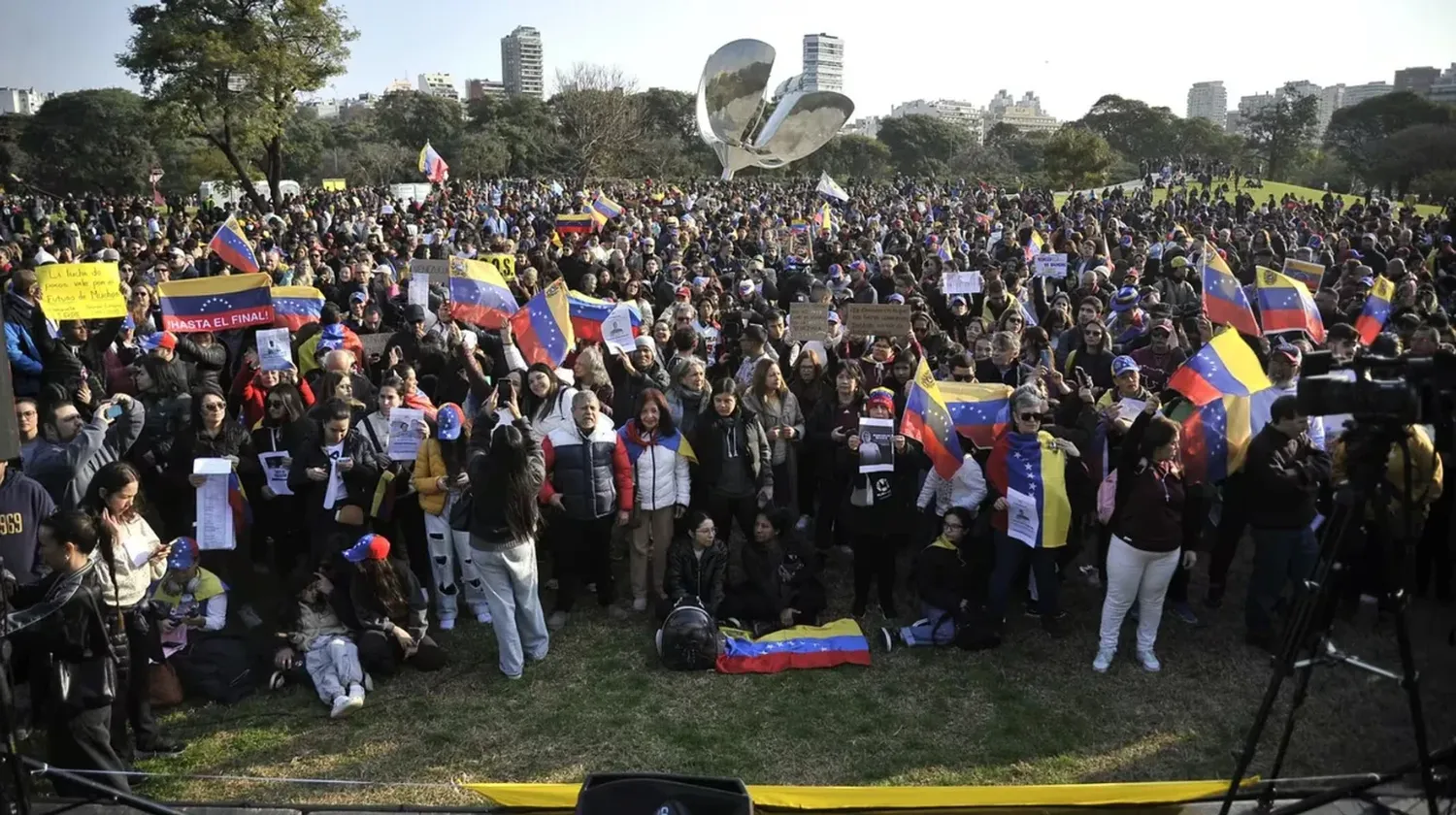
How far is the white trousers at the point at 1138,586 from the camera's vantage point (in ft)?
20.7

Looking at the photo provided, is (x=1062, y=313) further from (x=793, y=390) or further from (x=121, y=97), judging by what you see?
(x=121, y=97)

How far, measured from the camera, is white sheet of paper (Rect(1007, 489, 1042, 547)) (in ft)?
21.6

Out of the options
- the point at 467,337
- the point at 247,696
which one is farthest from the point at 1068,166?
the point at 247,696

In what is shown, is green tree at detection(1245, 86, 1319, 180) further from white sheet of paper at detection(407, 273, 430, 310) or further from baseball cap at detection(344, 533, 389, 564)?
baseball cap at detection(344, 533, 389, 564)

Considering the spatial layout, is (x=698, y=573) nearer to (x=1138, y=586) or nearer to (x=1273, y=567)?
(x=1138, y=586)

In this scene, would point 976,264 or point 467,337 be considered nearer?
point 467,337

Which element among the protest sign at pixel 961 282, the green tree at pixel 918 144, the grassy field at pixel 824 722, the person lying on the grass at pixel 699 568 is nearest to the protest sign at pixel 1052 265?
the protest sign at pixel 961 282

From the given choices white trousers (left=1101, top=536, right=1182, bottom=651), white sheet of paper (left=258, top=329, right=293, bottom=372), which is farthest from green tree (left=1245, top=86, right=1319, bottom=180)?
white sheet of paper (left=258, top=329, right=293, bottom=372)

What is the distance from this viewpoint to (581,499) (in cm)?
711

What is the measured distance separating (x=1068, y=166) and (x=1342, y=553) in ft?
168

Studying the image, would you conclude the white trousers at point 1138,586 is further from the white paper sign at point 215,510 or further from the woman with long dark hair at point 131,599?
the white paper sign at point 215,510

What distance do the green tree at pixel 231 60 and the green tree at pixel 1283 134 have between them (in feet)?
182

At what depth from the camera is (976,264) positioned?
1773cm

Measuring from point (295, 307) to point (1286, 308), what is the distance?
976 cm
